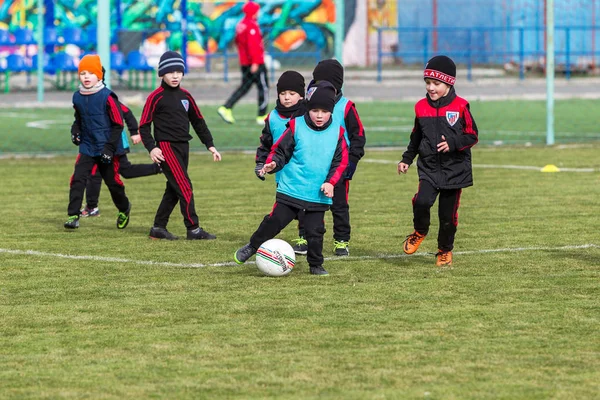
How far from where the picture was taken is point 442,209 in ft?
30.7

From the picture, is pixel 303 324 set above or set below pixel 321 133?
below

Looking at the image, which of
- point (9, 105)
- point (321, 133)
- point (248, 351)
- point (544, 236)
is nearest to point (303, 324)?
point (248, 351)

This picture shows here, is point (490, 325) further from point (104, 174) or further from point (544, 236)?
point (104, 174)

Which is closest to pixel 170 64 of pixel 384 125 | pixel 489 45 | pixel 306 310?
pixel 306 310

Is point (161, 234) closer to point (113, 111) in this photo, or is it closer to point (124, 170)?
point (113, 111)

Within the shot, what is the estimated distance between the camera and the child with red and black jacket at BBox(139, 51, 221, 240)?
1076cm

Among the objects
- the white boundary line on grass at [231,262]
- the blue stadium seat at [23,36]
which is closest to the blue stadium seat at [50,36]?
the blue stadium seat at [23,36]

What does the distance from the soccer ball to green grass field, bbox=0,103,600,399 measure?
9 cm

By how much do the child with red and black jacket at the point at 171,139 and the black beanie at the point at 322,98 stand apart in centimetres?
209

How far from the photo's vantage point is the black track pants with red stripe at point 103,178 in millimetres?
11531

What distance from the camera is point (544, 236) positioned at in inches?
417

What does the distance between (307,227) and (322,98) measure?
2.97ft

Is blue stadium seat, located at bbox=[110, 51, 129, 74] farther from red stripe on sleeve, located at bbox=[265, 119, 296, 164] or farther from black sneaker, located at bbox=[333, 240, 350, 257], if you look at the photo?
red stripe on sleeve, located at bbox=[265, 119, 296, 164]

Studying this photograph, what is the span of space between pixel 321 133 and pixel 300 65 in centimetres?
3213
